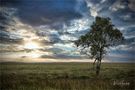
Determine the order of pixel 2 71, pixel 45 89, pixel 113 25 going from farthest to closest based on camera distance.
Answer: pixel 113 25 → pixel 2 71 → pixel 45 89

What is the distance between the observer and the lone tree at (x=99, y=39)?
72.9 ft

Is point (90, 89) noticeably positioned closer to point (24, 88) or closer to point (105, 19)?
point (24, 88)

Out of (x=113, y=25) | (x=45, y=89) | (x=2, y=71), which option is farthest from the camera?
(x=113, y=25)

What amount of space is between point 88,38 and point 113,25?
267 cm

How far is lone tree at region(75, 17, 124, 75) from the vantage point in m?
22.2

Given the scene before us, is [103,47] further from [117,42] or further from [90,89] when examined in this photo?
[90,89]

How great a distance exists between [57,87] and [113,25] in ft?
41.1

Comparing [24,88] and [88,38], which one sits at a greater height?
[88,38]

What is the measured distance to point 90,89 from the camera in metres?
11.0

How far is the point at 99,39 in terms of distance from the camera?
74.3ft

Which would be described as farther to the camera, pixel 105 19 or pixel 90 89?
pixel 105 19

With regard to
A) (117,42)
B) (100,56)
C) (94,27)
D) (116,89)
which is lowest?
(116,89)

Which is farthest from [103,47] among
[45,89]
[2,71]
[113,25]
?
[45,89]

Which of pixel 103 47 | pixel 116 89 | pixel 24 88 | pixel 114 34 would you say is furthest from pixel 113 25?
pixel 24 88
